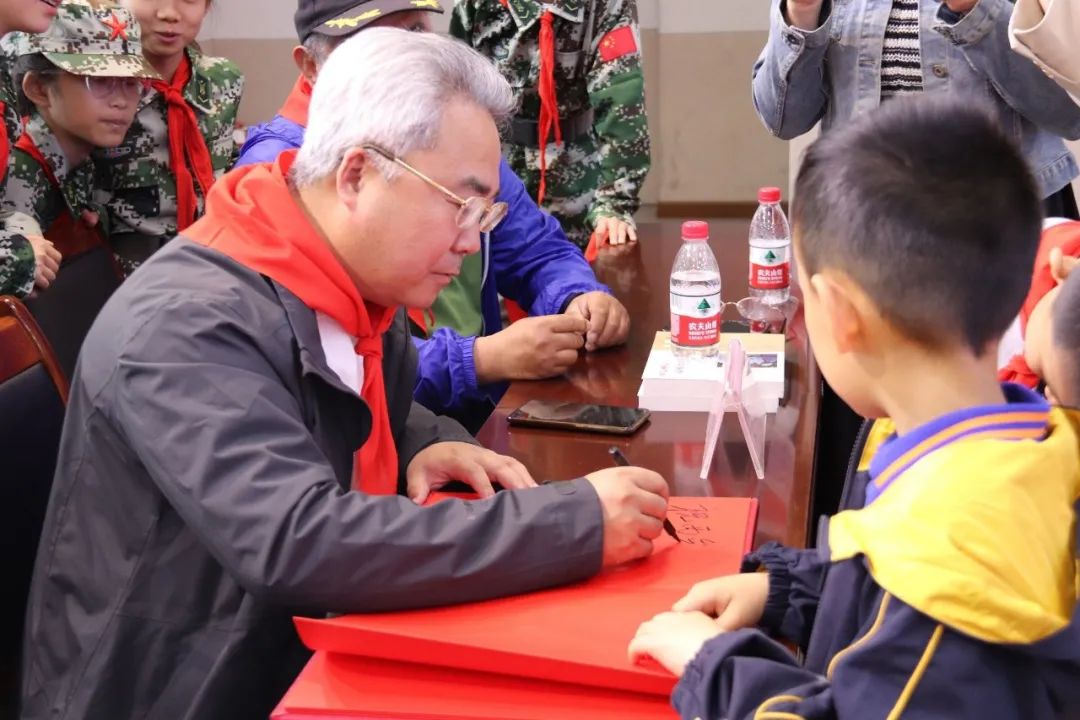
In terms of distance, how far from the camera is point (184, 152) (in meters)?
2.97

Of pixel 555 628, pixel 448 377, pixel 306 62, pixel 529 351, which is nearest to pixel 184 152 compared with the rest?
pixel 306 62

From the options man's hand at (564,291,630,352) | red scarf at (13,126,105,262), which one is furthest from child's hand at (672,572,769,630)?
red scarf at (13,126,105,262)

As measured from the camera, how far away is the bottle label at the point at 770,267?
6.66 feet

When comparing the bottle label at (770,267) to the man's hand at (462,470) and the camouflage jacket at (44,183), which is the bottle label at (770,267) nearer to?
the man's hand at (462,470)

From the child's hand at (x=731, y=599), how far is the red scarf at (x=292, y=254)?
500 millimetres

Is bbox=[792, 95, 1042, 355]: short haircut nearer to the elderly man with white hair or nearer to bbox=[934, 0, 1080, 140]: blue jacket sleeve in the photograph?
the elderly man with white hair

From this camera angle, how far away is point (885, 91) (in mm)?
2137

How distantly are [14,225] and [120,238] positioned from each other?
498 mm

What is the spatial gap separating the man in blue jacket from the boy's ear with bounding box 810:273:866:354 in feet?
3.08

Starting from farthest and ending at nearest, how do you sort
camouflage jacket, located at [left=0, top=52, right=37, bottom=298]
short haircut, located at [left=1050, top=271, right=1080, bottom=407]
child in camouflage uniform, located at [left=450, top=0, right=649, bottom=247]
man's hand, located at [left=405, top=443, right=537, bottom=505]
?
child in camouflage uniform, located at [left=450, top=0, right=649, bottom=247], camouflage jacket, located at [left=0, top=52, right=37, bottom=298], man's hand, located at [left=405, top=443, right=537, bottom=505], short haircut, located at [left=1050, top=271, right=1080, bottom=407]

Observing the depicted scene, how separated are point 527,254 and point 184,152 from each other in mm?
1138

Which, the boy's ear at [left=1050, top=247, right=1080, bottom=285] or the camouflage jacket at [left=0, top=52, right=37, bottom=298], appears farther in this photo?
the camouflage jacket at [left=0, top=52, right=37, bottom=298]

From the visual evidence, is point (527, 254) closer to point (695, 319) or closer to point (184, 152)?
point (695, 319)

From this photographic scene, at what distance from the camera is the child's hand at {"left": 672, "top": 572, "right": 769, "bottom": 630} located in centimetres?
106
